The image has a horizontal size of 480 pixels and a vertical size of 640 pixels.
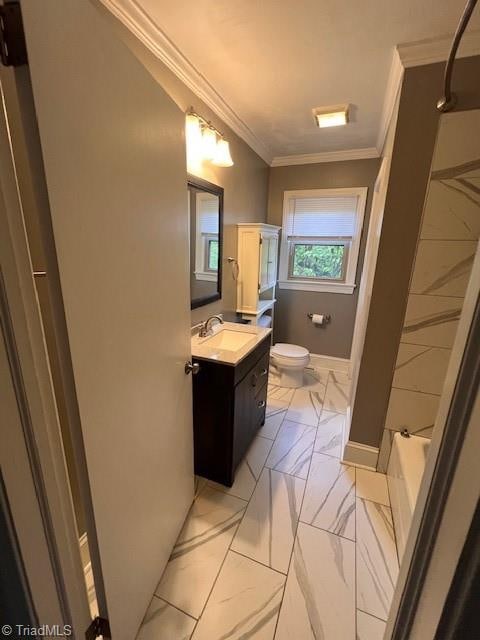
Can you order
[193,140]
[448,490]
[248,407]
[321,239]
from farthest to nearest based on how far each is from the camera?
[321,239]
[248,407]
[193,140]
[448,490]

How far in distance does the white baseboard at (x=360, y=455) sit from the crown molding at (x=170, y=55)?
2447 mm

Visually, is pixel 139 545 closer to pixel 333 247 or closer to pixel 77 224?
pixel 77 224

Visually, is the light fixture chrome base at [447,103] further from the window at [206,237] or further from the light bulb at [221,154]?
the window at [206,237]

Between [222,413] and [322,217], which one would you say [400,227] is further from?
[322,217]

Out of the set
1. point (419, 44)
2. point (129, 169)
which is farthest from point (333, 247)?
point (129, 169)

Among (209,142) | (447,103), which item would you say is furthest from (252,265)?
(447,103)

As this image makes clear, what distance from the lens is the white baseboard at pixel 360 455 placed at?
6.09 ft

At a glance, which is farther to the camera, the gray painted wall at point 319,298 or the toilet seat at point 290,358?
the gray painted wall at point 319,298

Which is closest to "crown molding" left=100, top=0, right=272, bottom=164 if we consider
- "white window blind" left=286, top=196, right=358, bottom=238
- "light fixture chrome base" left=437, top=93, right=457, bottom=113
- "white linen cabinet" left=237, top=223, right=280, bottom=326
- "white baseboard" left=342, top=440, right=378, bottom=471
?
"white linen cabinet" left=237, top=223, right=280, bottom=326

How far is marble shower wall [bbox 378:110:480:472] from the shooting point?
1.36 metres

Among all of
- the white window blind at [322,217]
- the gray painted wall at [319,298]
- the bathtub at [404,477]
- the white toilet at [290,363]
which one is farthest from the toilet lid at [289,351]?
the white window blind at [322,217]

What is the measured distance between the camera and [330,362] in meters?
3.35

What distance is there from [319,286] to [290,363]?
106cm

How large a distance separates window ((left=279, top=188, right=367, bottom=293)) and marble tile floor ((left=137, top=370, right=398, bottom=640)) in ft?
6.30
